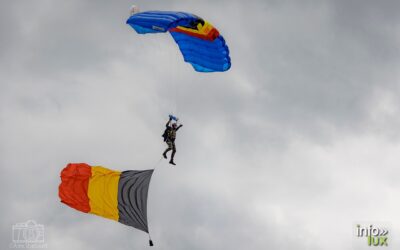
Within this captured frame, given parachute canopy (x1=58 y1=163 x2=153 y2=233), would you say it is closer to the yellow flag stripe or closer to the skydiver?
the yellow flag stripe

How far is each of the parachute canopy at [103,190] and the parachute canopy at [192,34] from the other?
6.77 metres

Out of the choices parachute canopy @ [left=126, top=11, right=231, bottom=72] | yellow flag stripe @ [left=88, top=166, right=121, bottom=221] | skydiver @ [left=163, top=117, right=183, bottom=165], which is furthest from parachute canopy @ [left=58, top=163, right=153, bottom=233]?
parachute canopy @ [left=126, top=11, right=231, bottom=72]

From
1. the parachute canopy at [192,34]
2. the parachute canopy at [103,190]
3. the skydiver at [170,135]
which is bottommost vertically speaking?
the parachute canopy at [103,190]

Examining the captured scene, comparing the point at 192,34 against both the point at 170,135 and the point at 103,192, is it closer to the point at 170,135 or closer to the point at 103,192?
the point at 170,135

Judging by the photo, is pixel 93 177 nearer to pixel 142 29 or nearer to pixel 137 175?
pixel 137 175

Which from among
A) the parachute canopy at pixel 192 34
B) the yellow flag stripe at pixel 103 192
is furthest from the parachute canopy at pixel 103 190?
the parachute canopy at pixel 192 34

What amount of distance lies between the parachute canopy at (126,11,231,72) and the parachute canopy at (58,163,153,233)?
22.2 feet

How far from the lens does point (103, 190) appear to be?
41.4m

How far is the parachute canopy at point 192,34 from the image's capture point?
123ft

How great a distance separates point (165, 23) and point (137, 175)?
863cm

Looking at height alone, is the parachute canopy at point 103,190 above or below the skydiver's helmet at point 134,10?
below

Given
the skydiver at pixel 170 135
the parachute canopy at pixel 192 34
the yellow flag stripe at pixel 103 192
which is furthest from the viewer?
the yellow flag stripe at pixel 103 192

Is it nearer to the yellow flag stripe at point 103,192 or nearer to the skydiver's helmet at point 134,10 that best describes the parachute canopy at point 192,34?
the skydiver's helmet at point 134,10

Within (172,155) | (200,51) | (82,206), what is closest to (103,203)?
(82,206)
